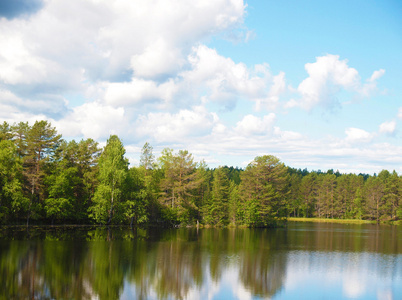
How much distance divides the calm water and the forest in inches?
507

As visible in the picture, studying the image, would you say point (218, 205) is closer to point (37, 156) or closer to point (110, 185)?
point (110, 185)

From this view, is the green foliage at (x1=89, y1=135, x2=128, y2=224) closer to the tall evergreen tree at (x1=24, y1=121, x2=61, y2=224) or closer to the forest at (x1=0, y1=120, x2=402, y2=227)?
the forest at (x1=0, y1=120, x2=402, y2=227)

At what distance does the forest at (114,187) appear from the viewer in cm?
5716

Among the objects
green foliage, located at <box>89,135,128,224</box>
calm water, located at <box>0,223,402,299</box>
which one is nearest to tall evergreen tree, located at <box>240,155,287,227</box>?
green foliage, located at <box>89,135,128,224</box>

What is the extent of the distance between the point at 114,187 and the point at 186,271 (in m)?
38.2

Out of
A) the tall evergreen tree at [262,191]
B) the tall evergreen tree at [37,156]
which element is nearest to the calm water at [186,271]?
the tall evergreen tree at [37,156]

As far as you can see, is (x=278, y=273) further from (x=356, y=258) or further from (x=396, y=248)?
(x=396, y=248)

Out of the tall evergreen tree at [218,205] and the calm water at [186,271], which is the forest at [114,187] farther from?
the calm water at [186,271]

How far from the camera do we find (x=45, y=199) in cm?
6000

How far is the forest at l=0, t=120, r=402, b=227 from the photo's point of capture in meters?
57.2

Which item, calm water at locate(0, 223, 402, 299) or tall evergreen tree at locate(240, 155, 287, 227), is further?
tall evergreen tree at locate(240, 155, 287, 227)

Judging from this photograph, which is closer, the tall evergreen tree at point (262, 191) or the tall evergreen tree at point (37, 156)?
the tall evergreen tree at point (37, 156)

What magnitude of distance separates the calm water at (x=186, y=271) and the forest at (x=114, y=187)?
42.2ft

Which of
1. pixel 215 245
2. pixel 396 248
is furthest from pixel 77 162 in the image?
pixel 396 248
